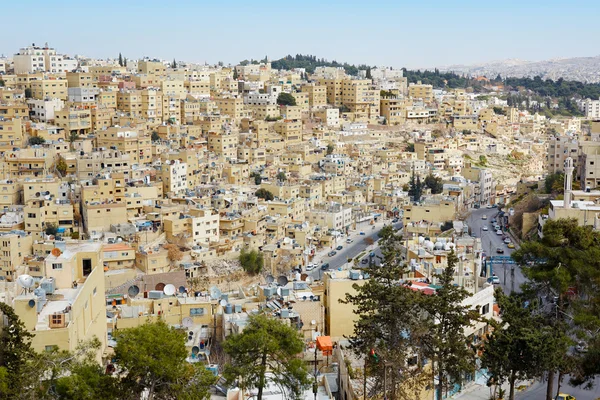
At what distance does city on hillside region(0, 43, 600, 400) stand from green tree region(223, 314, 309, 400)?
0.09 ft

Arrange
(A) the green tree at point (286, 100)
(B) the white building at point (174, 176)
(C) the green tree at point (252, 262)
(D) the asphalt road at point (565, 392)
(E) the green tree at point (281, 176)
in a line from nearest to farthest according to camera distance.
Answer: (D) the asphalt road at point (565, 392) → (C) the green tree at point (252, 262) → (B) the white building at point (174, 176) → (E) the green tree at point (281, 176) → (A) the green tree at point (286, 100)

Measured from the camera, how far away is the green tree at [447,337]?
9648mm

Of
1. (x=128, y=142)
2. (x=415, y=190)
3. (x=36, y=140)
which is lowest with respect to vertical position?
(x=415, y=190)

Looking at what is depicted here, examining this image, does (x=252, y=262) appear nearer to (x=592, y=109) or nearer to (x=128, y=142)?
(x=128, y=142)

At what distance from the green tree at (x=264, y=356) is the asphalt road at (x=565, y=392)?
3595mm

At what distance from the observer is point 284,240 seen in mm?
23688

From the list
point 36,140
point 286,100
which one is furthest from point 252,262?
point 286,100

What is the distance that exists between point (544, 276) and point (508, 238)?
13402 mm

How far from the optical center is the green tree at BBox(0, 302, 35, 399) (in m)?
7.81

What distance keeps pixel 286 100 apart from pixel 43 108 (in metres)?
13.4

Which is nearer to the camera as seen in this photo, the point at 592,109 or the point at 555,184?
the point at 555,184

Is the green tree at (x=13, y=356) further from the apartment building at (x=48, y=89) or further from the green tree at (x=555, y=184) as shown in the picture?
the apartment building at (x=48, y=89)

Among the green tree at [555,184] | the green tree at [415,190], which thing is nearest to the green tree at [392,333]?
the green tree at [555,184]

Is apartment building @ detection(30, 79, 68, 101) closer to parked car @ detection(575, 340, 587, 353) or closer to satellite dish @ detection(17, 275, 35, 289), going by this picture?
satellite dish @ detection(17, 275, 35, 289)
